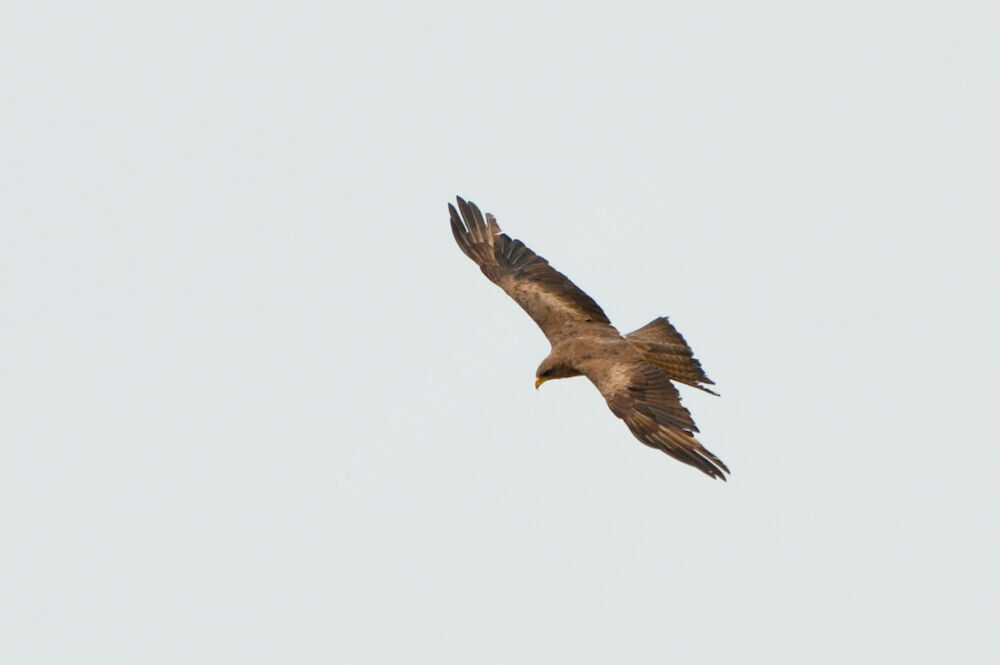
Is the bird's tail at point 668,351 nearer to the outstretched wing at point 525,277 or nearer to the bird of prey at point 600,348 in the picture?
the bird of prey at point 600,348

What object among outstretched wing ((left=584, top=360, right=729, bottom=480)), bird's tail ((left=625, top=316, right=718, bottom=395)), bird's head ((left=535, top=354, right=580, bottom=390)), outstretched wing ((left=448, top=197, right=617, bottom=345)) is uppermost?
outstretched wing ((left=448, top=197, right=617, bottom=345))

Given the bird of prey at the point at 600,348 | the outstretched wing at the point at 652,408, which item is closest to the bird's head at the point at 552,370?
the bird of prey at the point at 600,348

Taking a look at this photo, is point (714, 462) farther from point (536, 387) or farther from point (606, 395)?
point (536, 387)

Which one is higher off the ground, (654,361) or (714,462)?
(654,361)

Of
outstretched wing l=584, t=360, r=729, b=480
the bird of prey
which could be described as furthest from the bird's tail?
outstretched wing l=584, t=360, r=729, b=480

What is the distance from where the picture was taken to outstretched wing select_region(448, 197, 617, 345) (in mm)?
19062

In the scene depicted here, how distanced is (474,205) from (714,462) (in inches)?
280

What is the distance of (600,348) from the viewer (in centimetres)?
1797

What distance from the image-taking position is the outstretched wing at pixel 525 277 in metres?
19.1

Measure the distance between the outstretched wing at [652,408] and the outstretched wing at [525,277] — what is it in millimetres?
1599

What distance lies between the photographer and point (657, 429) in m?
15.8

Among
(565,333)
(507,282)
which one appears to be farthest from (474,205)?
(565,333)

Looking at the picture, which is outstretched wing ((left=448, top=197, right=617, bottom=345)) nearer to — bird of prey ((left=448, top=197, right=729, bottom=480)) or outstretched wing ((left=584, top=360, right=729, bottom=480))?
bird of prey ((left=448, top=197, right=729, bottom=480))

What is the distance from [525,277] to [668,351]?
9.10 feet
